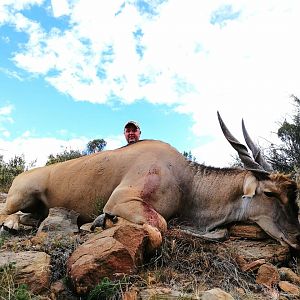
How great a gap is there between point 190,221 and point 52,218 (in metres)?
1.41

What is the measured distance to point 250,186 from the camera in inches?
182

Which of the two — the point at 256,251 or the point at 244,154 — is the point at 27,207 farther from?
the point at 256,251

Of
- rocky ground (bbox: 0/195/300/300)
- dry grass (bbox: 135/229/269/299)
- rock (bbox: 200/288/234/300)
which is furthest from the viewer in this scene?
dry grass (bbox: 135/229/269/299)

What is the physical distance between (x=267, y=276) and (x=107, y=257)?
50.2 inches

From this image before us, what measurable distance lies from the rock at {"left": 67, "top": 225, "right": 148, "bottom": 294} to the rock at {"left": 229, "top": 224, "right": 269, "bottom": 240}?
1603mm

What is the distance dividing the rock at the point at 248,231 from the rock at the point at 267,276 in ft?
3.30

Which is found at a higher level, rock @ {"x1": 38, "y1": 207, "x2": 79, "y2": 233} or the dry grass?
rock @ {"x1": 38, "y1": 207, "x2": 79, "y2": 233}

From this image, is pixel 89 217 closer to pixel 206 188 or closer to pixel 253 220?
pixel 206 188

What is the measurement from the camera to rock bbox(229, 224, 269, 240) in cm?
453

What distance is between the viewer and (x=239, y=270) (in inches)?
144

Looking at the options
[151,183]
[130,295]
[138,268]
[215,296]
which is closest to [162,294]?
[130,295]

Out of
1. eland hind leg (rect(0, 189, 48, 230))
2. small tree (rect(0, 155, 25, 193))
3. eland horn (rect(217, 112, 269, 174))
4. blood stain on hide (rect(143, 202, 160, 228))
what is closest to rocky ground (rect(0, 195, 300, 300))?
blood stain on hide (rect(143, 202, 160, 228))

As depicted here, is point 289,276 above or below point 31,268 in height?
below

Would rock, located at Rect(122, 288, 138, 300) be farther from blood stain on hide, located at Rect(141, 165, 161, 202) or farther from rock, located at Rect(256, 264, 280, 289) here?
blood stain on hide, located at Rect(141, 165, 161, 202)
